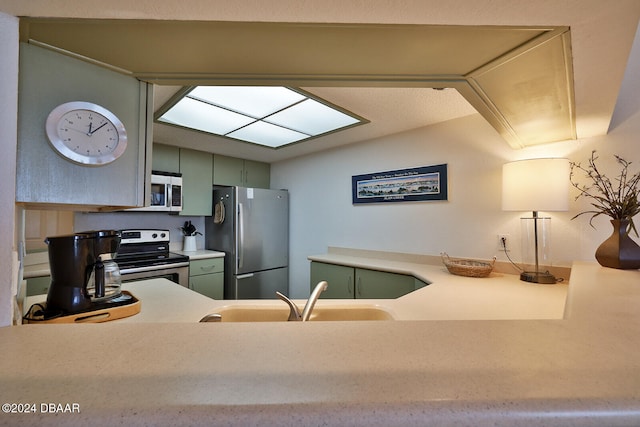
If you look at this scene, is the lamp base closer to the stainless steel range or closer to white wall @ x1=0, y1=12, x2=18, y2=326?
white wall @ x1=0, y1=12, x2=18, y2=326

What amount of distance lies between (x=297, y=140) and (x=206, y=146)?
104 cm

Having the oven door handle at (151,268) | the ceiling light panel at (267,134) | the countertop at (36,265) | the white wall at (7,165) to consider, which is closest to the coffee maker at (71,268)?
the white wall at (7,165)

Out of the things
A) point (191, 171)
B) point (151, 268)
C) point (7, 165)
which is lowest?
point (151, 268)

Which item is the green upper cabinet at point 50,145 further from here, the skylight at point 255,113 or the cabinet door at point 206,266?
the cabinet door at point 206,266

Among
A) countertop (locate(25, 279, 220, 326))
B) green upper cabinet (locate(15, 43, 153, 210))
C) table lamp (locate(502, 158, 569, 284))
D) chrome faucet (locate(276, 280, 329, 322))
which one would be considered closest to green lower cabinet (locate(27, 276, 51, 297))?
countertop (locate(25, 279, 220, 326))

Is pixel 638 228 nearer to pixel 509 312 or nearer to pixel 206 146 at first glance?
pixel 509 312

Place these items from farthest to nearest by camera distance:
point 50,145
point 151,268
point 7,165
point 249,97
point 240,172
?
point 240,172 → point 151,268 → point 249,97 → point 50,145 → point 7,165

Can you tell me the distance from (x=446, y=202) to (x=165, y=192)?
108 inches

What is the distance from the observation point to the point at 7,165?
59 centimetres

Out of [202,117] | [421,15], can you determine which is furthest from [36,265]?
[421,15]

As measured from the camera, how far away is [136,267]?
2297 mm

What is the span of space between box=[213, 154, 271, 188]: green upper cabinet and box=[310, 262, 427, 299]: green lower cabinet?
5.18 feet

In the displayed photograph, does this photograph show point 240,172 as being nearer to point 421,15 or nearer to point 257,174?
point 257,174

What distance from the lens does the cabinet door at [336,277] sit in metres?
2.37
